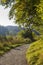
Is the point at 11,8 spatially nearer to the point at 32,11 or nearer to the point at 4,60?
the point at 32,11

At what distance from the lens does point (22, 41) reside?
2331 centimetres

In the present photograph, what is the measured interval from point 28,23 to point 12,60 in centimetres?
511

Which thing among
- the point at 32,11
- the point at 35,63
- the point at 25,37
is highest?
the point at 32,11

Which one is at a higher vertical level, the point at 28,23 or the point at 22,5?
the point at 22,5

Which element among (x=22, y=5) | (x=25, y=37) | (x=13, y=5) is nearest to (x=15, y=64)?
(x=22, y=5)

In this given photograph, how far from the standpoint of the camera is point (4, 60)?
1330cm

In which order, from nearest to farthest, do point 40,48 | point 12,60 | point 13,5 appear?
point 40,48 < point 12,60 < point 13,5

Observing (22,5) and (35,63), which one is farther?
(22,5)

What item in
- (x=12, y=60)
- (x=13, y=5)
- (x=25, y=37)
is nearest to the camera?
(x=12, y=60)

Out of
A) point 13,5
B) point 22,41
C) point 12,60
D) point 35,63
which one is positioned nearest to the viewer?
point 35,63

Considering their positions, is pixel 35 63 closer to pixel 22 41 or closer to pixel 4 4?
pixel 4 4

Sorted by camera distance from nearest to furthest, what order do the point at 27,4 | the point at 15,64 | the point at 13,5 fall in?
the point at 15,64, the point at 27,4, the point at 13,5

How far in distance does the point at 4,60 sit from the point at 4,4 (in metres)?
5.57

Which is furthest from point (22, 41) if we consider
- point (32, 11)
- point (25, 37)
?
point (32, 11)
